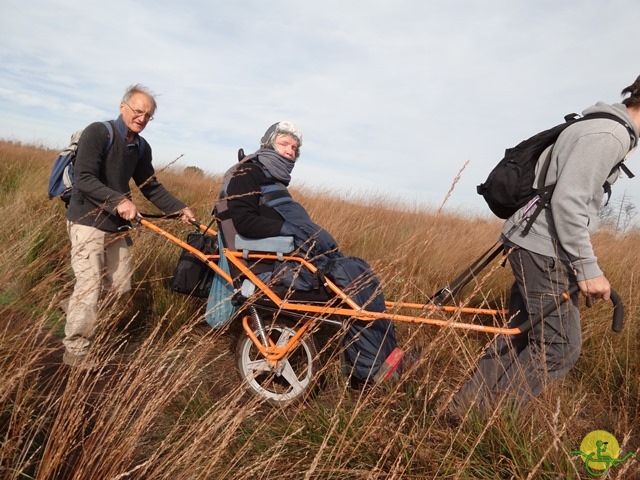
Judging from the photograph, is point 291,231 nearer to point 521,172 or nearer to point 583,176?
point 521,172

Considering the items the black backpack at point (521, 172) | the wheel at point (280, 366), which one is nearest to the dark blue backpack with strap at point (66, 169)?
the wheel at point (280, 366)

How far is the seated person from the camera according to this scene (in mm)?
2598

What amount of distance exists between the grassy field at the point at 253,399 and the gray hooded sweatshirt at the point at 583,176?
0.44 meters

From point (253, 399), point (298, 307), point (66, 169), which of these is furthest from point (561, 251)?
point (66, 169)

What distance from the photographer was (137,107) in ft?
10.4

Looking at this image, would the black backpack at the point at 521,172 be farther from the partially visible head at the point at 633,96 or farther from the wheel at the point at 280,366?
the wheel at the point at 280,366

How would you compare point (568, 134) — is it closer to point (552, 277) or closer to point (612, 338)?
point (552, 277)

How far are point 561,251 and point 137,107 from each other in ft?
9.48

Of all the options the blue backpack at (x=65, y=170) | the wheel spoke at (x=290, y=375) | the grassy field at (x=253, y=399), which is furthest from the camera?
the blue backpack at (x=65, y=170)

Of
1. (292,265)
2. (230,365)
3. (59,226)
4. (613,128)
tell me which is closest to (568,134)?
(613,128)

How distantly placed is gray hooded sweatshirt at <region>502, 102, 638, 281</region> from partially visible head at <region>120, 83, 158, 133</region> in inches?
106

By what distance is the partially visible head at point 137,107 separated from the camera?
318cm

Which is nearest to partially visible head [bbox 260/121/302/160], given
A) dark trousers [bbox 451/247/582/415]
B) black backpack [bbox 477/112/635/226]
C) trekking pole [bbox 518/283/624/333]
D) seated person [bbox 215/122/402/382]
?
seated person [bbox 215/122/402/382]

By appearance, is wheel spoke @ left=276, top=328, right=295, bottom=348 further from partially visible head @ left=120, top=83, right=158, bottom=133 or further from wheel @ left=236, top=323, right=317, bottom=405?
partially visible head @ left=120, top=83, right=158, bottom=133
